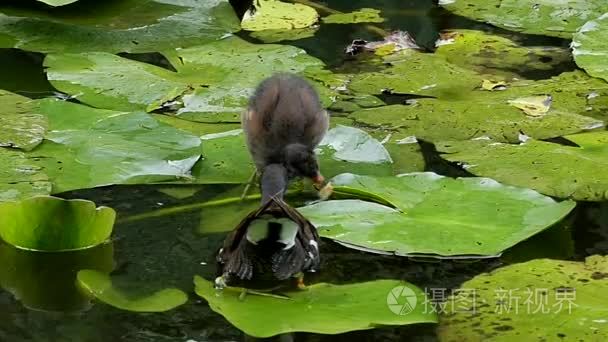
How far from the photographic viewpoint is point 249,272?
2.60 metres

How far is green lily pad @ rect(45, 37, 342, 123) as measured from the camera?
3.66 meters

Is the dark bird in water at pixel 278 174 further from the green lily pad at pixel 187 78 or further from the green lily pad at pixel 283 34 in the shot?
the green lily pad at pixel 283 34

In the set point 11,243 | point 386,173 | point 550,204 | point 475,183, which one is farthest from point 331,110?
point 11,243

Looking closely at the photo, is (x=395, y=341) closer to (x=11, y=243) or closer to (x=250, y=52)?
(x=11, y=243)

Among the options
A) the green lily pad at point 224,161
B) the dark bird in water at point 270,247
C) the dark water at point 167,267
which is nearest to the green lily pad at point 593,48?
the dark water at point 167,267

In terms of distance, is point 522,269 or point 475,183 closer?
point 522,269

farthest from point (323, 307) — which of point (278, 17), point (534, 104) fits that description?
point (278, 17)

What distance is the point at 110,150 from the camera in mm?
3154

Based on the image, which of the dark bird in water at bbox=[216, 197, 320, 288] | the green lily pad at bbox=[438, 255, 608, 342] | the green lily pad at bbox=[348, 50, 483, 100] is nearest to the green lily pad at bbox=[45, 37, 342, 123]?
the green lily pad at bbox=[348, 50, 483, 100]

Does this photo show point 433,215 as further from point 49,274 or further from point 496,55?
point 496,55

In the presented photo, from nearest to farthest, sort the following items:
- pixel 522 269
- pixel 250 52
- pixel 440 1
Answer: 1. pixel 522 269
2. pixel 250 52
3. pixel 440 1

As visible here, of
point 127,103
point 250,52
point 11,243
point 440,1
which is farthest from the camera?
point 440,1

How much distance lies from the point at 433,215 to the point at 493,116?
0.89 meters

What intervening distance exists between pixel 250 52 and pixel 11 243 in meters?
1.71
